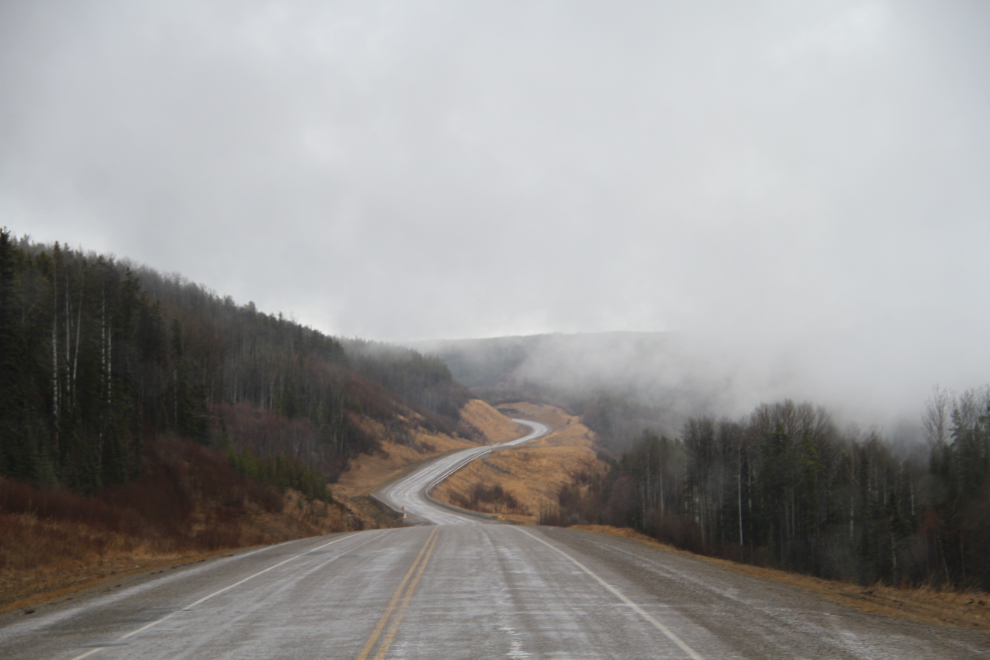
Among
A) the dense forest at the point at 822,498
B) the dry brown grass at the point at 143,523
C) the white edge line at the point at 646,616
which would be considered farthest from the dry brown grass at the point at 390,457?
the white edge line at the point at 646,616

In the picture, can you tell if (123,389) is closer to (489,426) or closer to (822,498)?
(822,498)

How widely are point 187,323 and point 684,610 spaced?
79885 millimetres

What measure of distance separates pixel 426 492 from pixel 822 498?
149 feet

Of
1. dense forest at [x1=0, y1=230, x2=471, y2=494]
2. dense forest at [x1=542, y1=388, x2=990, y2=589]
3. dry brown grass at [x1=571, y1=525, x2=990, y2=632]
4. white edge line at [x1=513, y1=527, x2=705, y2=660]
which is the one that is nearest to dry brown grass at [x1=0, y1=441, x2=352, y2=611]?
dense forest at [x1=0, y1=230, x2=471, y2=494]

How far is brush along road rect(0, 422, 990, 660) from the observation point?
293 inches

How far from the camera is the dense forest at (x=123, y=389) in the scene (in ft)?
104

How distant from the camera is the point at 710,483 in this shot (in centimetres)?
5969

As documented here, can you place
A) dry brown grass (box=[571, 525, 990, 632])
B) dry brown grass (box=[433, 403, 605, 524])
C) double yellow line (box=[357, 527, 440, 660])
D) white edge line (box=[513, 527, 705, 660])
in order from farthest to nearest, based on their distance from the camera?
dry brown grass (box=[433, 403, 605, 524]), dry brown grass (box=[571, 525, 990, 632]), double yellow line (box=[357, 527, 440, 660]), white edge line (box=[513, 527, 705, 660])

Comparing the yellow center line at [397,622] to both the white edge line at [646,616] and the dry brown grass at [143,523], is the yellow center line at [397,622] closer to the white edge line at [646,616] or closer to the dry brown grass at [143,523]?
the white edge line at [646,616]

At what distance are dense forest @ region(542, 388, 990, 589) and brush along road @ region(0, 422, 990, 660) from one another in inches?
1327

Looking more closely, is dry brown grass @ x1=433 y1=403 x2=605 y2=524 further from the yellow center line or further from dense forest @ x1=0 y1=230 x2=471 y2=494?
the yellow center line

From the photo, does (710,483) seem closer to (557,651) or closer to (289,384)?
(557,651)

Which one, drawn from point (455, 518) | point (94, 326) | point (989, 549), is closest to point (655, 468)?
point (455, 518)

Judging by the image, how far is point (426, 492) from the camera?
247ft
